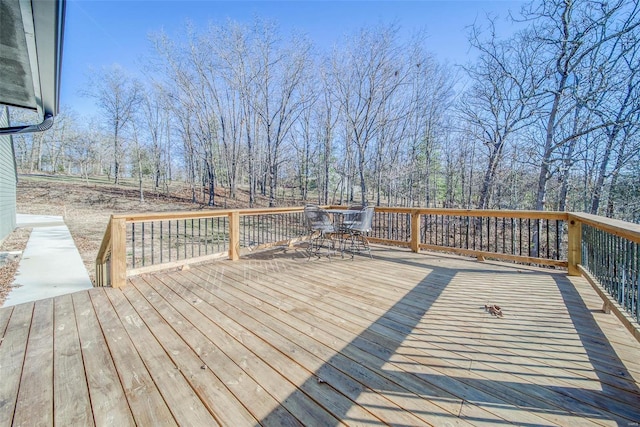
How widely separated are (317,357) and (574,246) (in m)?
3.76

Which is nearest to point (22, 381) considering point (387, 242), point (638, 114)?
point (387, 242)

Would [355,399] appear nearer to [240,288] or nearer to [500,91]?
[240,288]

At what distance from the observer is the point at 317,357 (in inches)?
68.6

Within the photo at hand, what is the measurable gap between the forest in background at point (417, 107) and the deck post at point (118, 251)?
732cm

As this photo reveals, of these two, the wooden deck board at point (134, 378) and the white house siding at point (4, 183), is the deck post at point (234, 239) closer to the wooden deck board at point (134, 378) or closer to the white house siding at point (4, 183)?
the wooden deck board at point (134, 378)

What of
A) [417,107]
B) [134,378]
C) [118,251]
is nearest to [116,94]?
[417,107]

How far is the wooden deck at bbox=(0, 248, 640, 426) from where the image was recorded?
4.30ft

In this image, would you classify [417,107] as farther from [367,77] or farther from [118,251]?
[118,251]

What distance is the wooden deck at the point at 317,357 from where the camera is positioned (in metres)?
1.31

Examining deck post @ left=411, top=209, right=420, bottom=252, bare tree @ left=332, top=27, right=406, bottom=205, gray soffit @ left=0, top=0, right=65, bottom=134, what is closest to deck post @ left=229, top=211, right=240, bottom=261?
gray soffit @ left=0, top=0, right=65, bottom=134

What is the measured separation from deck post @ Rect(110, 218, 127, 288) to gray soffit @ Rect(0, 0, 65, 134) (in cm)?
147

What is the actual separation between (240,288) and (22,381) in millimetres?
1693

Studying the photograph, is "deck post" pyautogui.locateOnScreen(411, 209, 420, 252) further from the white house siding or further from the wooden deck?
the white house siding

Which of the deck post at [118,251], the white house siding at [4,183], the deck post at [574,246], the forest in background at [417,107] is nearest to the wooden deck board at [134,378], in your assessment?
the deck post at [118,251]
